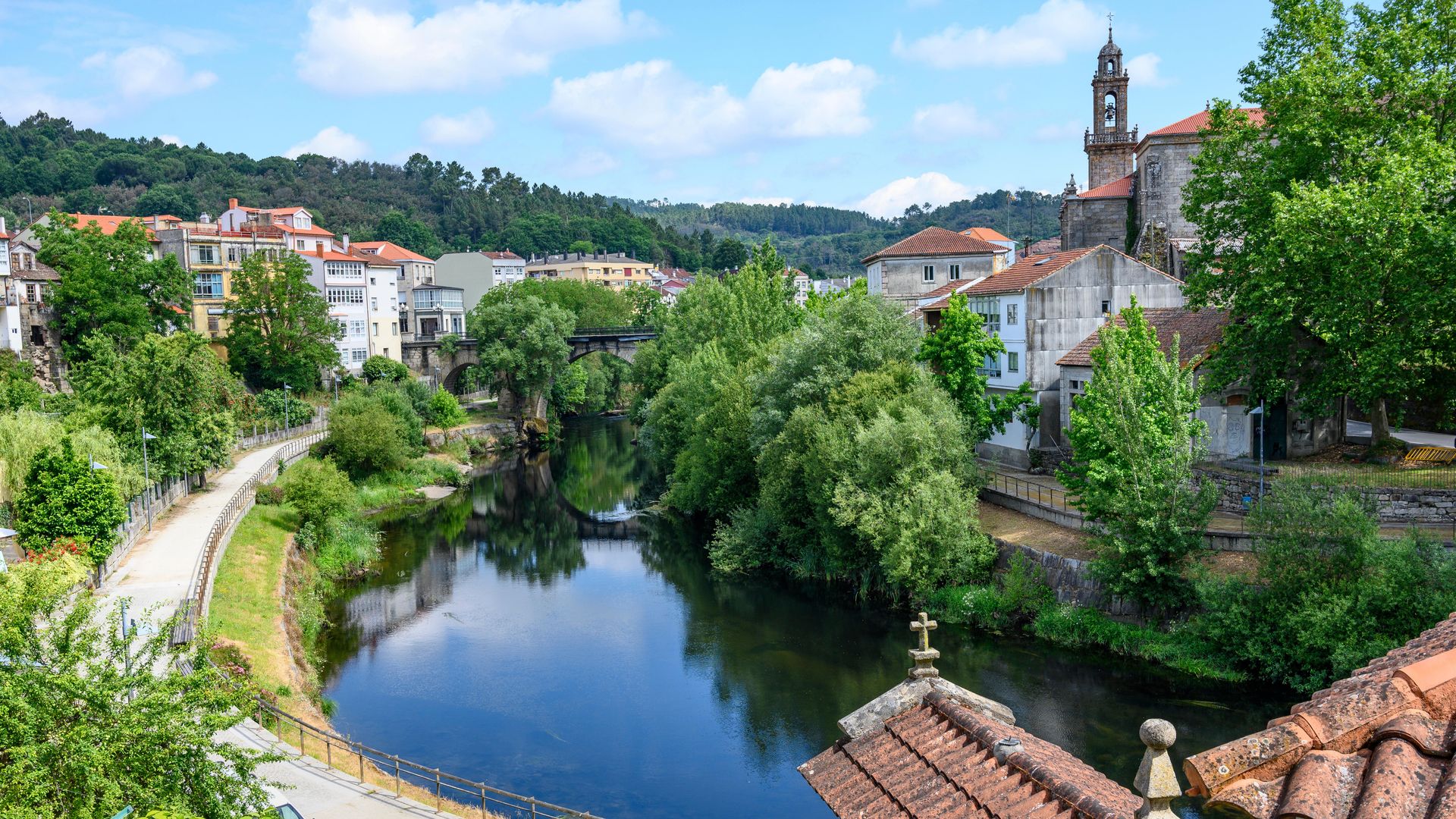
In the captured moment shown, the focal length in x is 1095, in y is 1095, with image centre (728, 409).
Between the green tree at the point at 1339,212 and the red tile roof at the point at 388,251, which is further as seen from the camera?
the red tile roof at the point at 388,251

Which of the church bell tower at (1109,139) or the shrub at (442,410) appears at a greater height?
the church bell tower at (1109,139)

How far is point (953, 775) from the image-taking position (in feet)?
32.4

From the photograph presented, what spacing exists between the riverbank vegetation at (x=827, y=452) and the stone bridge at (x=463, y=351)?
29.9m

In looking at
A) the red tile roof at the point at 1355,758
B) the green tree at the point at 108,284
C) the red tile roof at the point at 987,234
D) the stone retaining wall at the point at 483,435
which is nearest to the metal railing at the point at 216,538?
the stone retaining wall at the point at 483,435

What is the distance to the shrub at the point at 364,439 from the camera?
5566cm

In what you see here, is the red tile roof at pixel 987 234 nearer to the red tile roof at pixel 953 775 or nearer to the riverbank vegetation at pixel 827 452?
the riverbank vegetation at pixel 827 452

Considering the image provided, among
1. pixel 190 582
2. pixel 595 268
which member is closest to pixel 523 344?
pixel 190 582

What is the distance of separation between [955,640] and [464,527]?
88.9 feet

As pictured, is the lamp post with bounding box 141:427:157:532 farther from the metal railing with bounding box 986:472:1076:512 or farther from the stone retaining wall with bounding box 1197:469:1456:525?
the stone retaining wall with bounding box 1197:469:1456:525

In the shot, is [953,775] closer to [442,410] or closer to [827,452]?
[827,452]

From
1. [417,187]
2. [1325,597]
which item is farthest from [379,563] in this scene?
[417,187]

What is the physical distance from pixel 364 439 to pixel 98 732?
1764 inches

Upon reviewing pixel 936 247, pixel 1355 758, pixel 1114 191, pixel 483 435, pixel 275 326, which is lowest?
pixel 483 435

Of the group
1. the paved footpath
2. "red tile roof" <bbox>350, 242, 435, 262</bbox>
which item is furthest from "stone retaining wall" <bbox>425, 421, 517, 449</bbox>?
"red tile roof" <bbox>350, 242, 435, 262</bbox>
